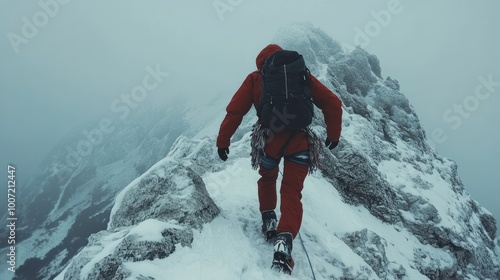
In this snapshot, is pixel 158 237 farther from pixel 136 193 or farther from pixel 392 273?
pixel 392 273

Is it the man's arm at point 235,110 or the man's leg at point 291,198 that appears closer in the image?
the man's leg at point 291,198

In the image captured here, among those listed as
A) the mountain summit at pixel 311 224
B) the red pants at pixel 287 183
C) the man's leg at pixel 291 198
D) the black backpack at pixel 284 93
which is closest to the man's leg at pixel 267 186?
the red pants at pixel 287 183

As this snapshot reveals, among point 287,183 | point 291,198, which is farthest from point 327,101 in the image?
point 291,198

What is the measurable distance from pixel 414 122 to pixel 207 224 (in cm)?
2818

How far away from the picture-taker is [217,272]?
4.39m

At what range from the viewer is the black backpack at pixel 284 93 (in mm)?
5277

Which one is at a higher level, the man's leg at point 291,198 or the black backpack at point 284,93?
the black backpack at point 284,93

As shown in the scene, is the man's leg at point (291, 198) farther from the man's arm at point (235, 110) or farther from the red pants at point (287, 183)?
the man's arm at point (235, 110)

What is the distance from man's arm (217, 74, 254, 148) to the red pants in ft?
2.40

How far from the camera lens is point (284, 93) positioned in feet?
17.4

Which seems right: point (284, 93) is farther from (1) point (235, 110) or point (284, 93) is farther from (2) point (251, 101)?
(1) point (235, 110)

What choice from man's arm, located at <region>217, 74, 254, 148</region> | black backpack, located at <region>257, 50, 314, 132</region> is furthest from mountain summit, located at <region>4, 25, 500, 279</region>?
black backpack, located at <region>257, 50, 314, 132</region>

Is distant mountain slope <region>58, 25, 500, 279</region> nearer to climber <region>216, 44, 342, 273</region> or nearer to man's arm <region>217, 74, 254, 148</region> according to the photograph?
climber <region>216, 44, 342, 273</region>

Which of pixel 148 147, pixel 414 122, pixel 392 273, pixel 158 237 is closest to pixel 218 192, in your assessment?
pixel 158 237
